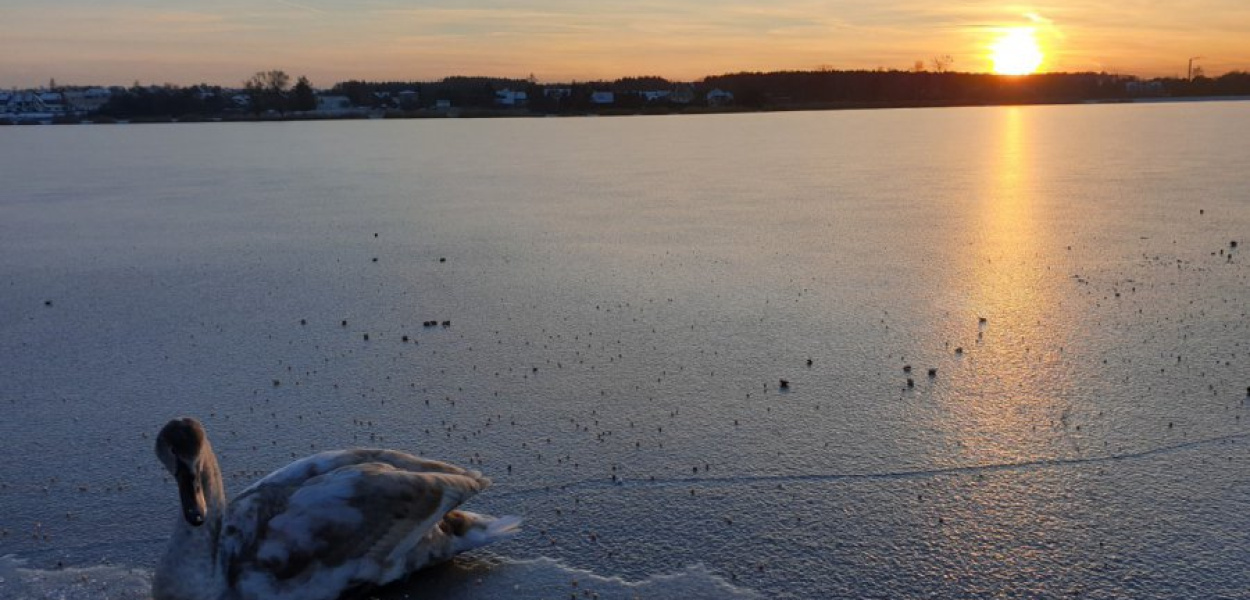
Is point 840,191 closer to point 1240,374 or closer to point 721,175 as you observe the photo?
point 721,175

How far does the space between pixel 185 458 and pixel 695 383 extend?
14.7 feet

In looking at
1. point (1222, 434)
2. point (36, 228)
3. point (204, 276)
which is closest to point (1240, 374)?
point (1222, 434)

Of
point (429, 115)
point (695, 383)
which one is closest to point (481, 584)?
point (695, 383)

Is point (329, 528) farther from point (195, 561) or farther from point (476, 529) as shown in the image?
point (476, 529)

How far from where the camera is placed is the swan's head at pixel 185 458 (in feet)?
16.3

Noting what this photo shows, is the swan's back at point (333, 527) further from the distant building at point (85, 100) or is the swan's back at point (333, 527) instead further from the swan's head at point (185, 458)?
the distant building at point (85, 100)

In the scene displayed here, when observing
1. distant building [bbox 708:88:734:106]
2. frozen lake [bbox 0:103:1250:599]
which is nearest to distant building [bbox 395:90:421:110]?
distant building [bbox 708:88:734:106]

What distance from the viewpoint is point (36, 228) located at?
18.7 meters

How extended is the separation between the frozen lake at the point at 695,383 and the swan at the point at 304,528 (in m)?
0.31

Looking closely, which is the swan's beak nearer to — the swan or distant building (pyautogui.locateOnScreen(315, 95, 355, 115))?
the swan

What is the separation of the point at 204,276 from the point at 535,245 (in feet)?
15.2

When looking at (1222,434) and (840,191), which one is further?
(840,191)

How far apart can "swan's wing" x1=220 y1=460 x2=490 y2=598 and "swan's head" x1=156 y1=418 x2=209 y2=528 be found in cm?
32

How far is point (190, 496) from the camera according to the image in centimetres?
497
